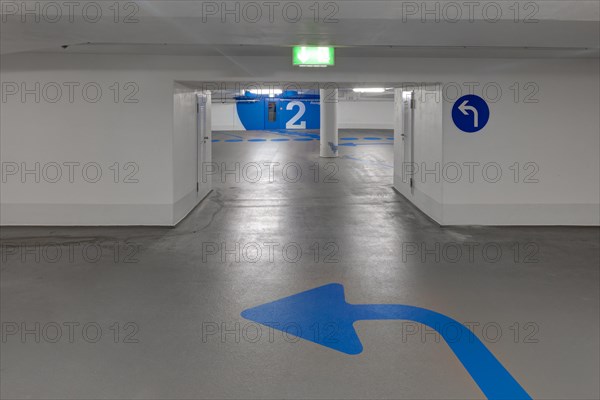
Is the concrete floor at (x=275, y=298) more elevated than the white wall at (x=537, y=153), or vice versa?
the white wall at (x=537, y=153)

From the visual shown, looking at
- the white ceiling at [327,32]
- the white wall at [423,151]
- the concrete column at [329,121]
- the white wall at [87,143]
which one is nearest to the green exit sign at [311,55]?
the white ceiling at [327,32]

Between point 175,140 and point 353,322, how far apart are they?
4216mm

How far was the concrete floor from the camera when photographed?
9.39ft

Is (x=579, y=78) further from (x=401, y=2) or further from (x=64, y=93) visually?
(x=64, y=93)

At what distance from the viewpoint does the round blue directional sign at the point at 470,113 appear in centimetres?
692

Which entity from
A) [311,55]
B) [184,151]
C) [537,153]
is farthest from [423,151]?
[184,151]

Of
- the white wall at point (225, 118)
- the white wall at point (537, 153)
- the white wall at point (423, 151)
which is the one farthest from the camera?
the white wall at point (225, 118)

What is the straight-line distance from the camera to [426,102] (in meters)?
7.86

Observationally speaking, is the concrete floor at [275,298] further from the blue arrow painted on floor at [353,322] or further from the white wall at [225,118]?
the white wall at [225,118]

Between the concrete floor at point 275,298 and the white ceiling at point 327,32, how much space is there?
2.37 meters

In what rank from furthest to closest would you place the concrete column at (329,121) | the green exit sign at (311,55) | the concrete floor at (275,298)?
1. the concrete column at (329,121)
2. the green exit sign at (311,55)
3. the concrete floor at (275,298)

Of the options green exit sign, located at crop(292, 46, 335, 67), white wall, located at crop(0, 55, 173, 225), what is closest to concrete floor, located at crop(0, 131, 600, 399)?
white wall, located at crop(0, 55, 173, 225)

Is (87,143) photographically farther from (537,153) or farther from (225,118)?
(225,118)

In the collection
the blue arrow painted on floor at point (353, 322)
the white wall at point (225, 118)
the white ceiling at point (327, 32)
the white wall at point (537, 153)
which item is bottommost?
the blue arrow painted on floor at point (353, 322)
